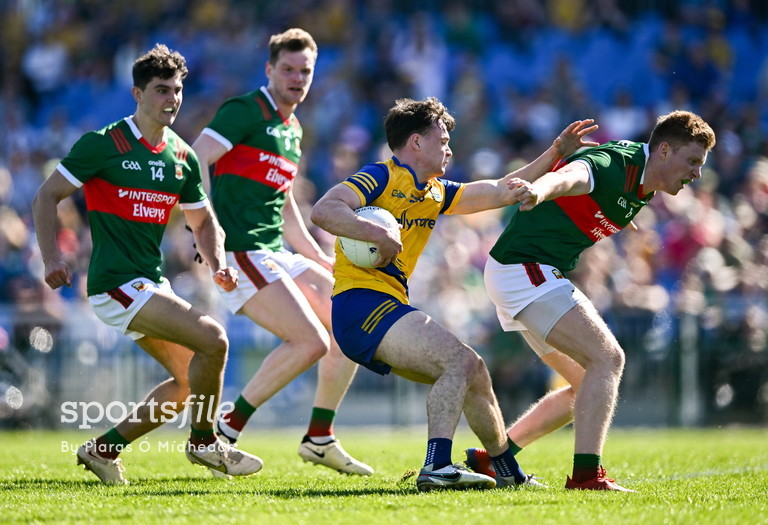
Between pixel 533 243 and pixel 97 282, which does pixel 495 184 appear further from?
pixel 97 282

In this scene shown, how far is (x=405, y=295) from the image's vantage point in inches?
264

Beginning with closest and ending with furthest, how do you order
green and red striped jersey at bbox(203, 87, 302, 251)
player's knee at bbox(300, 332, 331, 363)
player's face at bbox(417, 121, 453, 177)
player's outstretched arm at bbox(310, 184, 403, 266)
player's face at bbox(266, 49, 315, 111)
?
1. player's outstretched arm at bbox(310, 184, 403, 266)
2. player's face at bbox(417, 121, 453, 177)
3. player's knee at bbox(300, 332, 331, 363)
4. green and red striped jersey at bbox(203, 87, 302, 251)
5. player's face at bbox(266, 49, 315, 111)

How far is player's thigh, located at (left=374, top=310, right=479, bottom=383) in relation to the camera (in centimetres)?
621

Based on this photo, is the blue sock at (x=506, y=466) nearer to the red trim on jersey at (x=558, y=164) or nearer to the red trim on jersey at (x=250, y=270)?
the red trim on jersey at (x=558, y=164)

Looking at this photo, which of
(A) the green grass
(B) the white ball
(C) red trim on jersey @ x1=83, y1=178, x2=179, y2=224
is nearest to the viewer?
(A) the green grass

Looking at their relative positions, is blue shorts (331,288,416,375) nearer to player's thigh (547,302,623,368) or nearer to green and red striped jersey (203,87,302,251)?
player's thigh (547,302,623,368)

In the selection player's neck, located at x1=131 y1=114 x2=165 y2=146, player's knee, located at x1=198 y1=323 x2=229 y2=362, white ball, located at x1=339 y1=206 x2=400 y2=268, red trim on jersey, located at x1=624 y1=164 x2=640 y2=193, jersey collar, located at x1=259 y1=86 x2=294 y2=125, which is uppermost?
jersey collar, located at x1=259 y1=86 x2=294 y2=125

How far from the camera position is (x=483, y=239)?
1582cm

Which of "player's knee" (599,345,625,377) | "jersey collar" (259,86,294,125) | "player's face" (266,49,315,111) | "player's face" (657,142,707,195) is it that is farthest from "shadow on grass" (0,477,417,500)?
"player's face" (266,49,315,111)

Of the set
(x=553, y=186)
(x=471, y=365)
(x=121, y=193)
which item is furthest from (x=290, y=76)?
(x=471, y=365)

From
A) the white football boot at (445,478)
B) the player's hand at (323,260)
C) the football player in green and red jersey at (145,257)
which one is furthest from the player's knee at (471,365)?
the player's hand at (323,260)

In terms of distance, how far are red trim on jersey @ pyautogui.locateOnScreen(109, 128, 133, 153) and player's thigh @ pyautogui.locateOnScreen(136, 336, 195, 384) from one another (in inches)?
49.4

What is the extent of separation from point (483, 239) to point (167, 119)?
8.99 metres

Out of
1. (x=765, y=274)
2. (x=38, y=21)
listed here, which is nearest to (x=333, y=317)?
(x=765, y=274)
